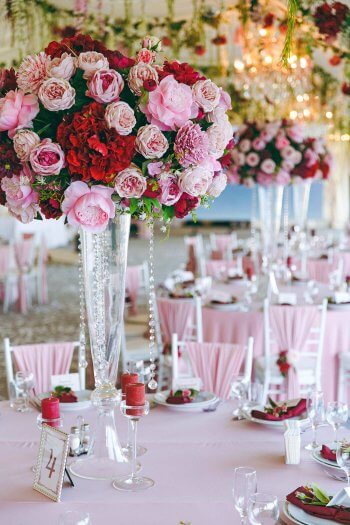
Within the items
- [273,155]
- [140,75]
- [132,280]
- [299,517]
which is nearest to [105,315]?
[140,75]

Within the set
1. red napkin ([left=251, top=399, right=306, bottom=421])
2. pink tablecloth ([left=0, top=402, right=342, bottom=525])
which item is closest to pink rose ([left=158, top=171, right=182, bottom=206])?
pink tablecloth ([left=0, top=402, right=342, bottom=525])

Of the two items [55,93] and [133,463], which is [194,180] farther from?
[133,463]

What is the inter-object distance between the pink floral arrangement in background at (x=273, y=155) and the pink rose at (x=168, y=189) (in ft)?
13.1

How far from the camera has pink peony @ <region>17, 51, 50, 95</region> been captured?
92.2 inches

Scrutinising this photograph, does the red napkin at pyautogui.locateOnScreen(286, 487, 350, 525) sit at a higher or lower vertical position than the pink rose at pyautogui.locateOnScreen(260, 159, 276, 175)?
lower

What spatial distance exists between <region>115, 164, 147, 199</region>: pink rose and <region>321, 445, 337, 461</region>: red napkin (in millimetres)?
1060

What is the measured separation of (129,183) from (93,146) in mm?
166

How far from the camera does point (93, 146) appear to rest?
223cm

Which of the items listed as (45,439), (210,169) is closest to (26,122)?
(210,169)

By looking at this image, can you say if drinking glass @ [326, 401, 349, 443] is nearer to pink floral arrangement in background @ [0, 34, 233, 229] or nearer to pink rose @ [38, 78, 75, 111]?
pink floral arrangement in background @ [0, 34, 233, 229]

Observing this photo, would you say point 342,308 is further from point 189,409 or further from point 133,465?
point 133,465

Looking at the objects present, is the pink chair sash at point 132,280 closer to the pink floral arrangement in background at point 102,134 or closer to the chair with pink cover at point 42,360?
the chair with pink cover at point 42,360

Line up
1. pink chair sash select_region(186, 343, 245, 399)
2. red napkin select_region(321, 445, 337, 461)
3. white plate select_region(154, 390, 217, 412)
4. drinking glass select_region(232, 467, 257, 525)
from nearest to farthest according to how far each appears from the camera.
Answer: drinking glass select_region(232, 467, 257, 525) < red napkin select_region(321, 445, 337, 461) < white plate select_region(154, 390, 217, 412) < pink chair sash select_region(186, 343, 245, 399)

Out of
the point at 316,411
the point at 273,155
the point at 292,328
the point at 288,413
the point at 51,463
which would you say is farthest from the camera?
the point at 273,155
